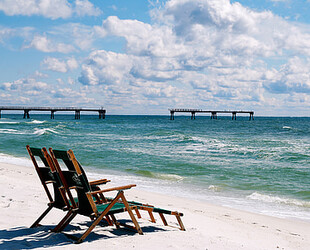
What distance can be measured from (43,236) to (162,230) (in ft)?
5.43

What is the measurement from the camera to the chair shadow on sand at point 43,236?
13.4 feet

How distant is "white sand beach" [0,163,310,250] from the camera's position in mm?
4270

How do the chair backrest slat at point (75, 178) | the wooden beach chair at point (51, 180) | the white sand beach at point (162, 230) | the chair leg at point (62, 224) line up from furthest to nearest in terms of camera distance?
1. the chair leg at point (62, 224)
2. the wooden beach chair at point (51, 180)
3. the white sand beach at point (162, 230)
4. the chair backrest slat at point (75, 178)

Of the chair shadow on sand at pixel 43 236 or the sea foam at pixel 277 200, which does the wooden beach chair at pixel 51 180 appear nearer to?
the chair shadow on sand at pixel 43 236

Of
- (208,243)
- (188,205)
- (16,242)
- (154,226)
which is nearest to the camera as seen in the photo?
(16,242)

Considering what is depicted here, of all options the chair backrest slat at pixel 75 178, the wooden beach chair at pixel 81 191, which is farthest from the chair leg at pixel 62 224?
the chair backrest slat at pixel 75 178

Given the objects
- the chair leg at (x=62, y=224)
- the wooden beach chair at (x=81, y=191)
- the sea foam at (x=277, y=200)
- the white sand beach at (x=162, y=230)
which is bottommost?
the sea foam at (x=277, y=200)

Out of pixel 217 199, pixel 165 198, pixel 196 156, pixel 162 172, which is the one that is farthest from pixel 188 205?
pixel 196 156

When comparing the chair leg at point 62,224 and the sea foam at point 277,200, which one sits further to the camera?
the sea foam at point 277,200

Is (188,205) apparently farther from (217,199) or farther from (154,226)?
(154,226)

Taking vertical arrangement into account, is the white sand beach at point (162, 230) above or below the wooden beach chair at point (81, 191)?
below

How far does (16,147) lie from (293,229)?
1926 cm

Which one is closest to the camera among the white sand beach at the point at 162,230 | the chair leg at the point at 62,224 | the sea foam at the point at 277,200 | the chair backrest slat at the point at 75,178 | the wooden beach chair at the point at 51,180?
the chair backrest slat at the point at 75,178

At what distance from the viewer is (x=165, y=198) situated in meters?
8.62
